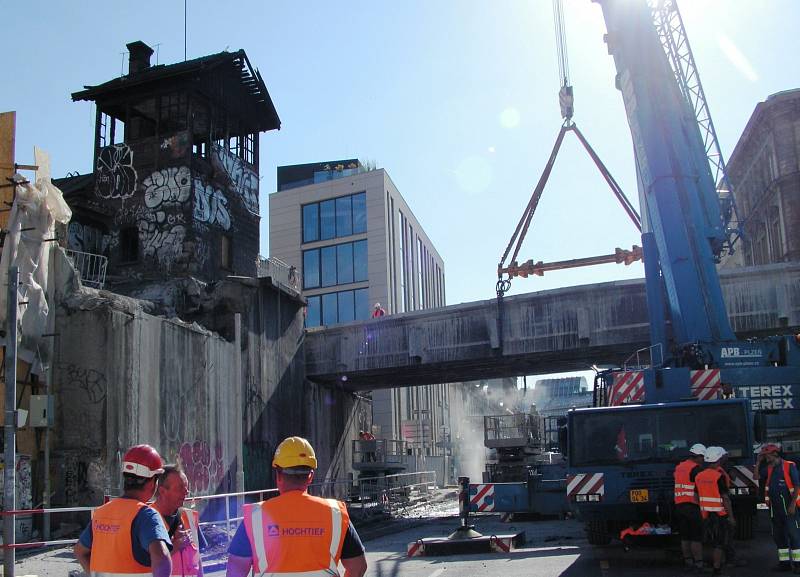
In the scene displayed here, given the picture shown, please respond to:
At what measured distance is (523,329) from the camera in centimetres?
2916

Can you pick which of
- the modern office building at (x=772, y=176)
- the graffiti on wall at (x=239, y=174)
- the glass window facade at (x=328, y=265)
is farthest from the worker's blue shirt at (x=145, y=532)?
the glass window facade at (x=328, y=265)

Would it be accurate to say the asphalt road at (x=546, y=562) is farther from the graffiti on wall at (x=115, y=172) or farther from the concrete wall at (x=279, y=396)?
the graffiti on wall at (x=115, y=172)

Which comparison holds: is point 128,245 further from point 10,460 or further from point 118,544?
point 118,544

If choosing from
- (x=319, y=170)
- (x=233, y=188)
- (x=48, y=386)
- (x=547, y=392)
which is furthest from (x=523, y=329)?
(x=547, y=392)

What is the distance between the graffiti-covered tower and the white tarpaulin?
13.4 meters

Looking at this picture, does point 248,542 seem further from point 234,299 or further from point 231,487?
point 234,299

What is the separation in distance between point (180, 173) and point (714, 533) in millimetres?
26236

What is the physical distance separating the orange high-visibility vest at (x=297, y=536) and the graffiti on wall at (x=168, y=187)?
2906 centimetres

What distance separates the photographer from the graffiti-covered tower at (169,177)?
3194 cm

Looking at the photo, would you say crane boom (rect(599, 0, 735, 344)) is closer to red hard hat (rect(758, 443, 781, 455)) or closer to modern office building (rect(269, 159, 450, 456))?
red hard hat (rect(758, 443, 781, 455))

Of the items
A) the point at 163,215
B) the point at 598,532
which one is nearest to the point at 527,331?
the point at 163,215

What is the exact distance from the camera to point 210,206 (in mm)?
Answer: 32875

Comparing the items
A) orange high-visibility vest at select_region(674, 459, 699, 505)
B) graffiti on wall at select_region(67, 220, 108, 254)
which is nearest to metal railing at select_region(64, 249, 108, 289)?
graffiti on wall at select_region(67, 220, 108, 254)

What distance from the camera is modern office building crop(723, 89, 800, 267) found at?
48.1 meters
